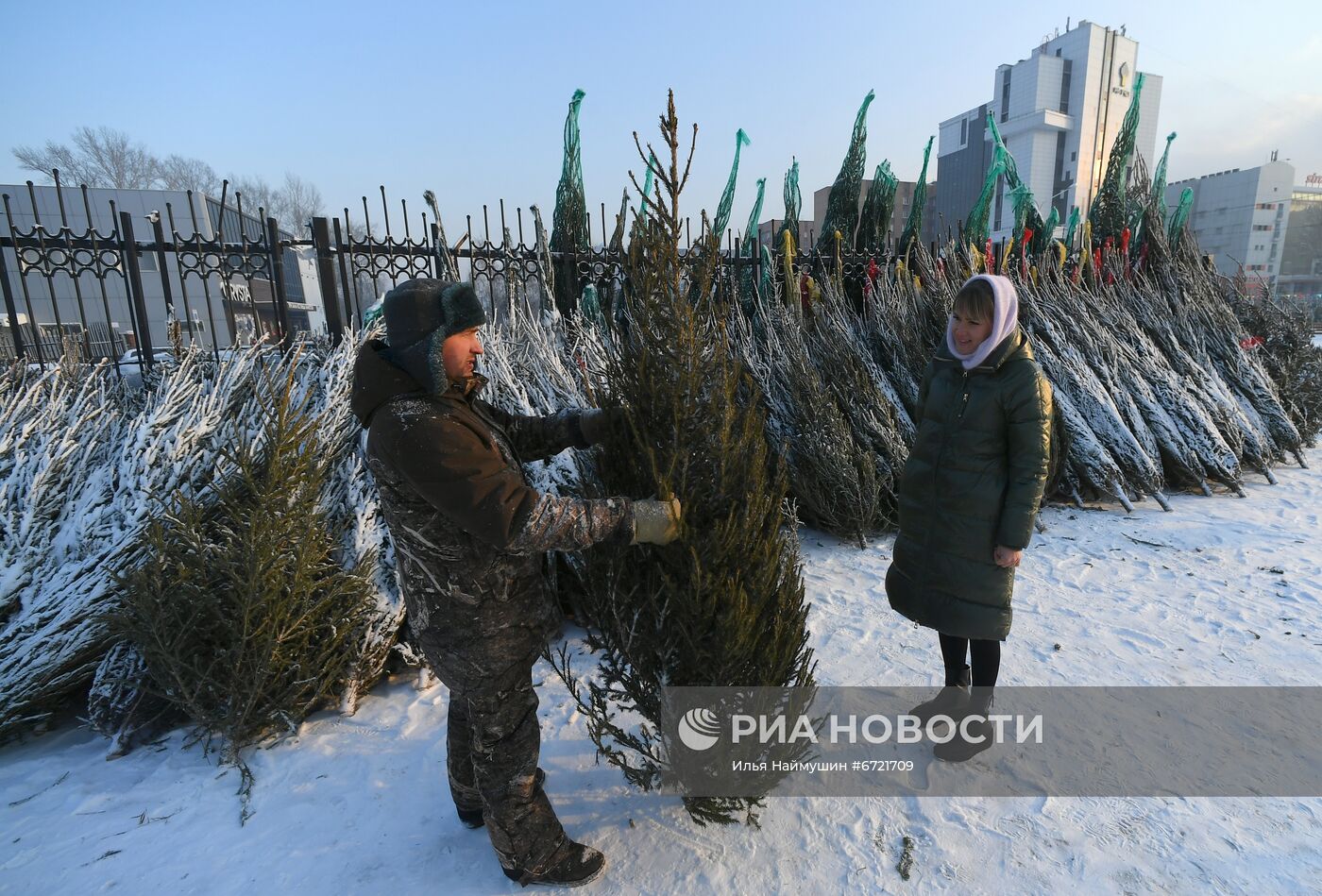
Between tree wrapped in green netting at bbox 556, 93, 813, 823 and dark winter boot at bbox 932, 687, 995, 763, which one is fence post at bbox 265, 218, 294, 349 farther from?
dark winter boot at bbox 932, 687, 995, 763

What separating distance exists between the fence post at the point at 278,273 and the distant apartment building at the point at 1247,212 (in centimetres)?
6371

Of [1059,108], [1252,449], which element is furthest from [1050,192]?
[1252,449]

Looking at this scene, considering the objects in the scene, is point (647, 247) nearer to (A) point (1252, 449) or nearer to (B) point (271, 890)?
(B) point (271, 890)

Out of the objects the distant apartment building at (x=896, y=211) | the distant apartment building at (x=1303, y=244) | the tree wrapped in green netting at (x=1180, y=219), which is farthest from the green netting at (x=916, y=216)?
the distant apartment building at (x=1303, y=244)

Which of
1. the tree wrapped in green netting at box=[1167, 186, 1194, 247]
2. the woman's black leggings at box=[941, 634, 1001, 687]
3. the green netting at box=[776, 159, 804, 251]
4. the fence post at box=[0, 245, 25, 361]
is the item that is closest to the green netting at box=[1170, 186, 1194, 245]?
the tree wrapped in green netting at box=[1167, 186, 1194, 247]

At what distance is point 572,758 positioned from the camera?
2.52 meters

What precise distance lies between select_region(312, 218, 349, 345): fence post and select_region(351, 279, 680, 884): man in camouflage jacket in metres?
4.19

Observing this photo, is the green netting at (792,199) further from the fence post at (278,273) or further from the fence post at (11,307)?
the fence post at (11,307)

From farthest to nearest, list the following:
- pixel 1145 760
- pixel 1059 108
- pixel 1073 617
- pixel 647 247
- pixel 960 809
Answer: pixel 1059 108, pixel 1073 617, pixel 1145 760, pixel 960 809, pixel 647 247

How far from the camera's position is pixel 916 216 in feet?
26.5

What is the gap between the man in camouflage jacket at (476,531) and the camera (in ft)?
4.93

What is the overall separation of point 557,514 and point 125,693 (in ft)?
8.86

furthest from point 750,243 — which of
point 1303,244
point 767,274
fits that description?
point 1303,244

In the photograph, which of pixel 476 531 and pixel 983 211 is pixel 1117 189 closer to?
pixel 983 211
